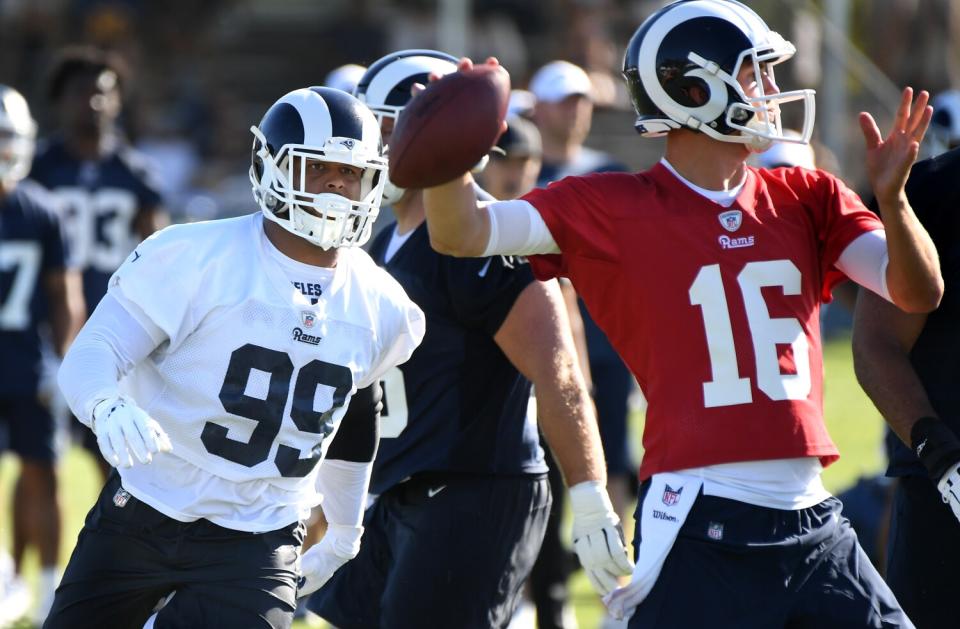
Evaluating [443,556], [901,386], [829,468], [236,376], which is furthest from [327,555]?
[829,468]

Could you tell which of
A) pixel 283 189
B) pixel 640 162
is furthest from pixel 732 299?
pixel 640 162

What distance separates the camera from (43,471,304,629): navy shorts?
3.62m

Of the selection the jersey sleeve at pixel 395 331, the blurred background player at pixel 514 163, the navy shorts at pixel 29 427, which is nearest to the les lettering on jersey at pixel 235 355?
the jersey sleeve at pixel 395 331

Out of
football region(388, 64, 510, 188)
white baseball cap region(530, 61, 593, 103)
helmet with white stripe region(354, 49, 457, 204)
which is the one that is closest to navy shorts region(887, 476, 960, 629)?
football region(388, 64, 510, 188)

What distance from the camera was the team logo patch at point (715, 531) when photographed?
339 cm

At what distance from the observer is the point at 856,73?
17.5 meters

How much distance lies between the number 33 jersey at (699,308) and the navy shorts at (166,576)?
3.10ft

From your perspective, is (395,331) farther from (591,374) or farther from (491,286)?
(591,374)

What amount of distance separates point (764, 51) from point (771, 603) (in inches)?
48.5

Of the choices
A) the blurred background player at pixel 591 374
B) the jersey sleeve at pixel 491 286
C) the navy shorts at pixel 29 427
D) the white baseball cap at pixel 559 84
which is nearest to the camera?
the jersey sleeve at pixel 491 286

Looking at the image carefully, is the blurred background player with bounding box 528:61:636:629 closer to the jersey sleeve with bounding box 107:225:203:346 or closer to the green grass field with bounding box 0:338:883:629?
the green grass field with bounding box 0:338:883:629

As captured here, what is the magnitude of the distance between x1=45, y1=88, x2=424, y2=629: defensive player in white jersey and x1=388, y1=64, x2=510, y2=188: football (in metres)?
0.55

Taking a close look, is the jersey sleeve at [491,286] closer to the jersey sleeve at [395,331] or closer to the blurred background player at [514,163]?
the jersey sleeve at [395,331]

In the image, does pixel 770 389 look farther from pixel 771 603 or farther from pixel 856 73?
pixel 856 73
